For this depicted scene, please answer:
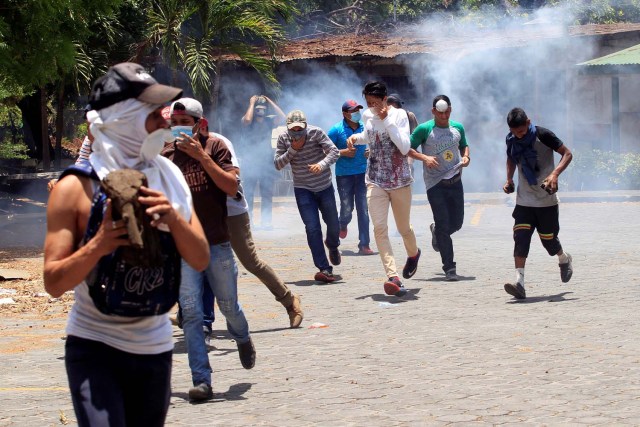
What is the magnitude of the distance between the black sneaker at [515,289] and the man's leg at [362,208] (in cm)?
388

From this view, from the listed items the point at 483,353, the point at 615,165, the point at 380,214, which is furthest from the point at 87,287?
the point at 615,165

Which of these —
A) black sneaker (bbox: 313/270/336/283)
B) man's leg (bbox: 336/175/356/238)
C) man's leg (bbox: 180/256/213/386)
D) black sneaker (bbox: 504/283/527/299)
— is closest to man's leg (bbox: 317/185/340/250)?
black sneaker (bbox: 313/270/336/283)

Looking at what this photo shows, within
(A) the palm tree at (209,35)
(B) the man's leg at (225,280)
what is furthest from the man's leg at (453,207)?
(A) the palm tree at (209,35)

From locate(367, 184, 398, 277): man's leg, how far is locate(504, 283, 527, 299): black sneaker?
102 cm

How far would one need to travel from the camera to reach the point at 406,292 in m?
10.1

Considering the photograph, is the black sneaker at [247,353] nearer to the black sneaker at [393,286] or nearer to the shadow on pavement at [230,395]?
the shadow on pavement at [230,395]

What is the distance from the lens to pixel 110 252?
3.34 metres

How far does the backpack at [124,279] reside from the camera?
3.41 meters

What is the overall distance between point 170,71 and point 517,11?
15.4 m

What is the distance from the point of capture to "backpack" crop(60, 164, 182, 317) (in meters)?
3.41

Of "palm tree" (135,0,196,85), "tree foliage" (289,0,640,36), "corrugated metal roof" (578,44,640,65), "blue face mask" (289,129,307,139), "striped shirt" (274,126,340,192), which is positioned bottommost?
"striped shirt" (274,126,340,192)

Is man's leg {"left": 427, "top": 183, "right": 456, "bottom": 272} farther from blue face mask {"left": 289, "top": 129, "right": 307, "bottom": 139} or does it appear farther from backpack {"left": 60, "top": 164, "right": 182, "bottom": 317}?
backpack {"left": 60, "top": 164, "right": 182, "bottom": 317}

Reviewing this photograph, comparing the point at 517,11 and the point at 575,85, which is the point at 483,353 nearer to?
the point at 575,85

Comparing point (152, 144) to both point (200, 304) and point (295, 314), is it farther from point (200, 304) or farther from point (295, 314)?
point (295, 314)
